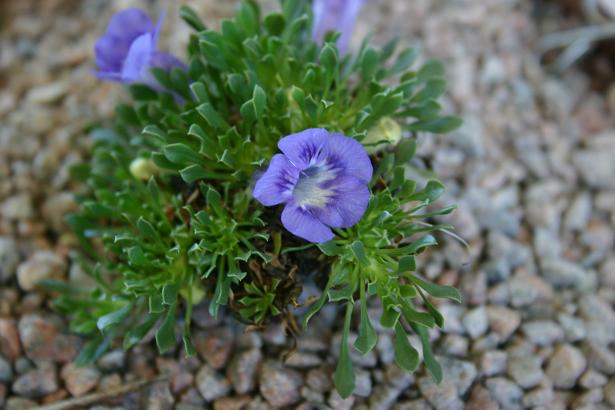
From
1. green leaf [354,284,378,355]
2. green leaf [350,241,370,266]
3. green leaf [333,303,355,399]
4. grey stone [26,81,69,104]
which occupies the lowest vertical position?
green leaf [333,303,355,399]

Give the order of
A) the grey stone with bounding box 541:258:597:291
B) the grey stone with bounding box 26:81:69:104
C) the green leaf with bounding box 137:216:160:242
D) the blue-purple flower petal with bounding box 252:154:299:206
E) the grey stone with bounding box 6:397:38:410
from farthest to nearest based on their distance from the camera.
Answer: the grey stone with bounding box 26:81:69:104, the grey stone with bounding box 541:258:597:291, the grey stone with bounding box 6:397:38:410, the green leaf with bounding box 137:216:160:242, the blue-purple flower petal with bounding box 252:154:299:206


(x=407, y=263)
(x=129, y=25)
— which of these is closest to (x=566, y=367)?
(x=407, y=263)

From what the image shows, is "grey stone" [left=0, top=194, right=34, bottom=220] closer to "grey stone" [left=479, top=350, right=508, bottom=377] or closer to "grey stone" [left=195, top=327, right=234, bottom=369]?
"grey stone" [left=195, top=327, right=234, bottom=369]

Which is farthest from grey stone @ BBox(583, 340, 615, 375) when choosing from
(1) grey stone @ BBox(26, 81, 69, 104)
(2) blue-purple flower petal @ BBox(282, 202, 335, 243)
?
(1) grey stone @ BBox(26, 81, 69, 104)

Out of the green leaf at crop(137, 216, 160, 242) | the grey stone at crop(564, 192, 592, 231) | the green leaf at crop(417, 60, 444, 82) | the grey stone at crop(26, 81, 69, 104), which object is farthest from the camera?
the grey stone at crop(26, 81, 69, 104)

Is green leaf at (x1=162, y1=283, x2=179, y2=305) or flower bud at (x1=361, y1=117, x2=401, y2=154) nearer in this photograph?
green leaf at (x1=162, y1=283, x2=179, y2=305)

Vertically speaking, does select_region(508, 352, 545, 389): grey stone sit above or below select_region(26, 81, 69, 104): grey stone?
below

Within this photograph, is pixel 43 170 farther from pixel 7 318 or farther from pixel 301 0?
pixel 301 0

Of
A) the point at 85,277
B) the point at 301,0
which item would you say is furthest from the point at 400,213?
the point at 85,277
